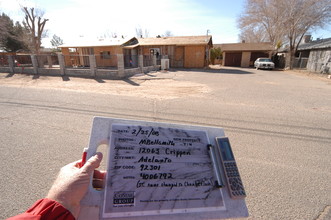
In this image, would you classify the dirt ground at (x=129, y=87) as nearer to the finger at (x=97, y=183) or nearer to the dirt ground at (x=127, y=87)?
the dirt ground at (x=127, y=87)

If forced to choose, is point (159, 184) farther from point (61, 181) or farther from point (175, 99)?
point (175, 99)

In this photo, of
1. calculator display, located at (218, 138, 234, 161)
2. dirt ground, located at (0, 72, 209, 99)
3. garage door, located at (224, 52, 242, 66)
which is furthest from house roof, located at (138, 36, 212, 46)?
calculator display, located at (218, 138, 234, 161)

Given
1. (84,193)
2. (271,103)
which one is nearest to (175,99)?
(271,103)

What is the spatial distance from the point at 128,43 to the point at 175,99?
17351 mm

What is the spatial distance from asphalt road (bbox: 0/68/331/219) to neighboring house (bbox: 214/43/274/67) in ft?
84.5

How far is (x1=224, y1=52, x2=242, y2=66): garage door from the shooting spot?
104 feet

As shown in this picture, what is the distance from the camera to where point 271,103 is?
22.6 ft

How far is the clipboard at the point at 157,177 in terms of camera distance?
129 cm

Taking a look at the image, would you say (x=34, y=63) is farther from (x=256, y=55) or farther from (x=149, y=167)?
(x=256, y=55)

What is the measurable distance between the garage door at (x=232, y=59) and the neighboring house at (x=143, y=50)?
9.68 metres

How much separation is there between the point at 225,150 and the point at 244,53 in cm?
3319

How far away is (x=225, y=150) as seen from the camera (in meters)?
1.62

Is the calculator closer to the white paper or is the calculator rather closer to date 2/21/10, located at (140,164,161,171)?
the white paper

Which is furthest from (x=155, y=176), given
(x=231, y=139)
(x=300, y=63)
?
(x=300, y=63)
